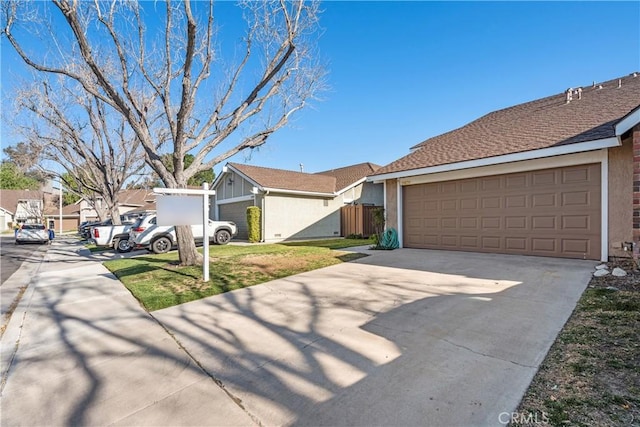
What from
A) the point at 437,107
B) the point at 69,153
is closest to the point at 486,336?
the point at 437,107

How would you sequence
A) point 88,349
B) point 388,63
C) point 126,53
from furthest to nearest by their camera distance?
point 388,63 < point 126,53 < point 88,349

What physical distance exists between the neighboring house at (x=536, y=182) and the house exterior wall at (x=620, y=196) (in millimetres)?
16

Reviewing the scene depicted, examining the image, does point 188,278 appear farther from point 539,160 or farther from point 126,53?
point 539,160

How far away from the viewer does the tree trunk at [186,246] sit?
806 cm

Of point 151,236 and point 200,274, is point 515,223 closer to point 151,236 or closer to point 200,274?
point 200,274

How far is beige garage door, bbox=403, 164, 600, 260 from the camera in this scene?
707 cm

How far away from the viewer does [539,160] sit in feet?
25.0

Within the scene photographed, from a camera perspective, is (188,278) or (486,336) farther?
(188,278)

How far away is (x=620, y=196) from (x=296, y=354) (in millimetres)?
7602

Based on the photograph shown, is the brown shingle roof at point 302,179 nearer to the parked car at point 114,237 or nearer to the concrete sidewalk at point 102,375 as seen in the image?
the parked car at point 114,237

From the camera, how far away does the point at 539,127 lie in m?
8.84

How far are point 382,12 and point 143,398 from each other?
34.6ft

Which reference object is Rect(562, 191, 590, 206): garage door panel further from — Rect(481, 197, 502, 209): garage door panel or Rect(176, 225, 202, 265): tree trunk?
Rect(176, 225, 202, 265): tree trunk

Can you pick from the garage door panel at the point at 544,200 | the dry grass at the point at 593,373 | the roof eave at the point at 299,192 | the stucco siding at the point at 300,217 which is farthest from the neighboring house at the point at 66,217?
the dry grass at the point at 593,373
